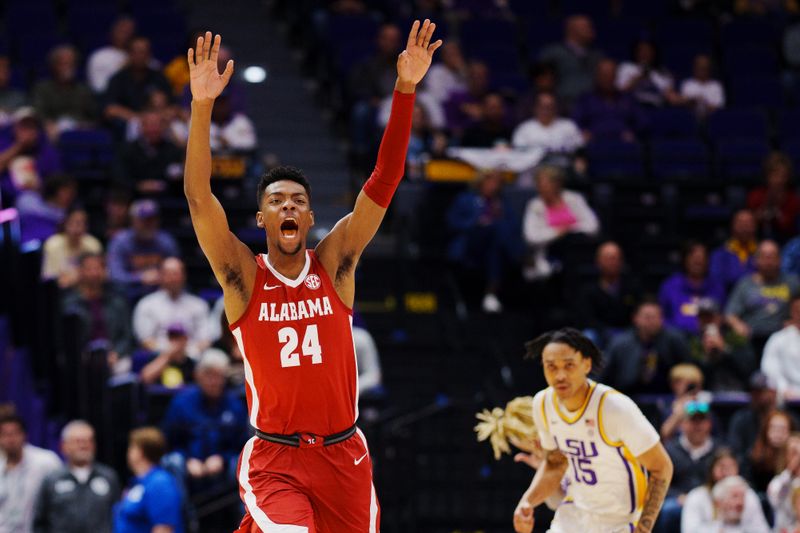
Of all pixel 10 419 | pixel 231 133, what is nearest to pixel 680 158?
pixel 231 133

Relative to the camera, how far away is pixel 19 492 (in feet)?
33.2

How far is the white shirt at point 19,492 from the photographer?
1009cm

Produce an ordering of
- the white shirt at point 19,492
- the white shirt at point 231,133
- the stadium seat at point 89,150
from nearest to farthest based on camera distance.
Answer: the white shirt at point 19,492
the stadium seat at point 89,150
the white shirt at point 231,133

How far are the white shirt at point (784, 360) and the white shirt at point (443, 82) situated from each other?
4838 mm

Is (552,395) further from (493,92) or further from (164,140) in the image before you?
(493,92)

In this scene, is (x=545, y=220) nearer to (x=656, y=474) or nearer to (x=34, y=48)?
(x=34, y=48)

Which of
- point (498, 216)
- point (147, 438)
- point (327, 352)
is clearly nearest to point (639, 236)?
point (498, 216)

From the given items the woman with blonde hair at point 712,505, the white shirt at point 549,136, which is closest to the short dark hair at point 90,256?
the white shirt at point 549,136

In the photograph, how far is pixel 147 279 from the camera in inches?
484

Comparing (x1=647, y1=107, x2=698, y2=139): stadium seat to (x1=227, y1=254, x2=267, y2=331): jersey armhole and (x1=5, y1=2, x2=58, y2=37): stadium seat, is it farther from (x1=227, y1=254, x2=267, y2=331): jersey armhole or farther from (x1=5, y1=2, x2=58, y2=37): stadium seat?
(x1=227, y1=254, x2=267, y2=331): jersey armhole

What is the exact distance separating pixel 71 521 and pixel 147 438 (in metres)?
0.82

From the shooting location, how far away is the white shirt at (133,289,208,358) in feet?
38.5

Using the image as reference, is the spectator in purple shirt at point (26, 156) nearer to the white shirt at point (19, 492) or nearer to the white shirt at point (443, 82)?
the white shirt at point (19, 492)

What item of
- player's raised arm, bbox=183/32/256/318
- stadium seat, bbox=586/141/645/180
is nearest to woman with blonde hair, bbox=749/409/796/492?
stadium seat, bbox=586/141/645/180
